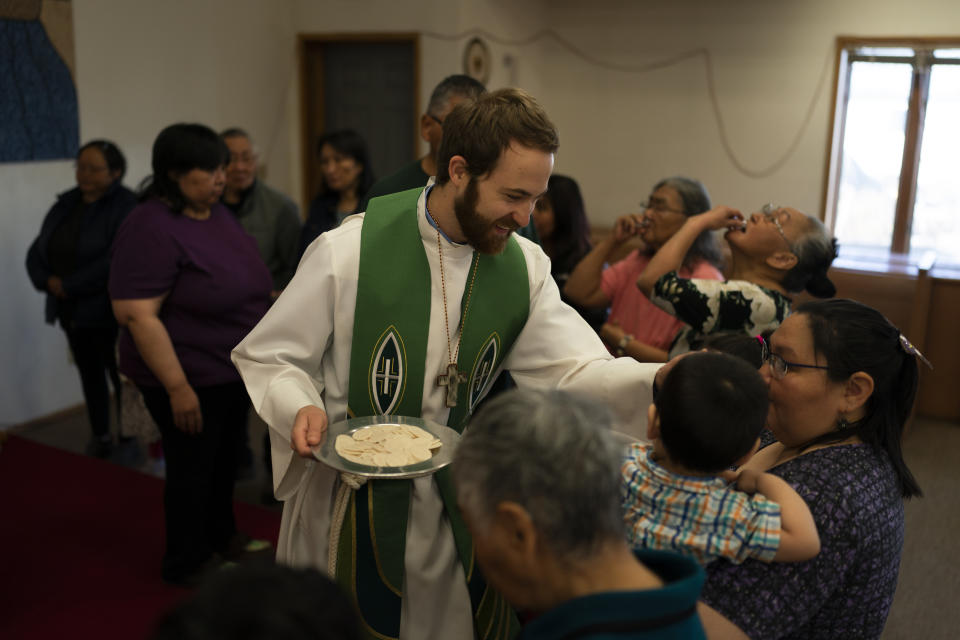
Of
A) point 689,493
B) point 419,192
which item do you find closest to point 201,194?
point 419,192

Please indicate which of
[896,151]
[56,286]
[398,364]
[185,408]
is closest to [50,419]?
[56,286]

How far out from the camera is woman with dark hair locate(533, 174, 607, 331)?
385 centimetres

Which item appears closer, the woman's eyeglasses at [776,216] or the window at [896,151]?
the woman's eyeglasses at [776,216]

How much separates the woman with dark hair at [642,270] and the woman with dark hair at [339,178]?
144 cm

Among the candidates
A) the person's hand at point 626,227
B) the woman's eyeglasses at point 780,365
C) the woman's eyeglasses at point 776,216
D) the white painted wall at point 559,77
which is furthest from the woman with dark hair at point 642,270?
the white painted wall at point 559,77

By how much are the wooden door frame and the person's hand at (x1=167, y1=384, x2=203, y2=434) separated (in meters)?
3.70

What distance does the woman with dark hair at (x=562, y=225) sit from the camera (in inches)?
151

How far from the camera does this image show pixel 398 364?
2010mm

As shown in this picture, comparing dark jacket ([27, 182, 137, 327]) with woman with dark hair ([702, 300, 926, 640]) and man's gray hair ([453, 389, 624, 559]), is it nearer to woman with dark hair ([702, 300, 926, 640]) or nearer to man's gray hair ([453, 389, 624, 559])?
woman with dark hair ([702, 300, 926, 640])

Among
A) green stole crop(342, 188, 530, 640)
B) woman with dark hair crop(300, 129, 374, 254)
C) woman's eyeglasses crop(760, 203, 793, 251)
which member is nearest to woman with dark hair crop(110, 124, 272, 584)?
woman with dark hair crop(300, 129, 374, 254)

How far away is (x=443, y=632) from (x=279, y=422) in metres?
0.60

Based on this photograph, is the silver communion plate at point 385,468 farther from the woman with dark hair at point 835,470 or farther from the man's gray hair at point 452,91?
the man's gray hair at point 452,91

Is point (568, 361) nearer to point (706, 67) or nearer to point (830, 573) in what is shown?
point (830, 573)

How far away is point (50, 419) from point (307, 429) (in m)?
4.08
